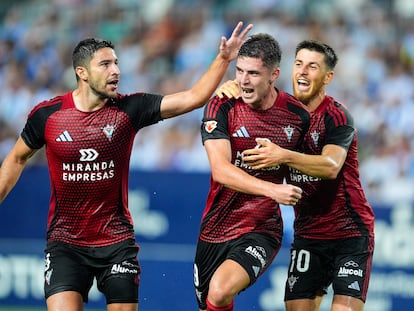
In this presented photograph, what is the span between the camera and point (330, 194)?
8.80 m

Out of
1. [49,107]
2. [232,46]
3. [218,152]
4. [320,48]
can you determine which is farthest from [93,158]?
[320,48]

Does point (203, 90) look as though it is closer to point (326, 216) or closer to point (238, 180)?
point (238, 180)

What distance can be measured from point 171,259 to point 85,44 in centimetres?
460

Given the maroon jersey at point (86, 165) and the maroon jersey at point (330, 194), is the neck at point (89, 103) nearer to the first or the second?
the maroon jersey at point (86, 165)

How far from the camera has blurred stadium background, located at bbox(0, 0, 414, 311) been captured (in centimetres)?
1248

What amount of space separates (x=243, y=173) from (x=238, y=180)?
78mm

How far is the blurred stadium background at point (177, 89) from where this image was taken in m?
A: 12.5

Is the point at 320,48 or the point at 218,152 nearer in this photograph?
the point at 218,152

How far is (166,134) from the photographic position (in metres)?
14.6

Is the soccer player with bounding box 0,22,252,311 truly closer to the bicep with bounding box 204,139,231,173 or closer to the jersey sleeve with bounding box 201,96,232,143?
the jersey sleeve with bounding box 201,96,232,143

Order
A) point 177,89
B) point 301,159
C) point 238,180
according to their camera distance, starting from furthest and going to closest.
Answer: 1. point 177,89
2. point 301,159
3. point 238,180

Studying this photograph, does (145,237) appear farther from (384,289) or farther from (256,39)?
(256,39)

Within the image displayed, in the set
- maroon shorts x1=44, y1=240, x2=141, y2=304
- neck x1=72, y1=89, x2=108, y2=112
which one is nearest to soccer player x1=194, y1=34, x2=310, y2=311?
maroon shorts x1=44, y1=240, x2=141, y2=304

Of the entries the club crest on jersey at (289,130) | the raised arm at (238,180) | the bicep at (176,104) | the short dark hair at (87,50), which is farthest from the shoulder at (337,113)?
the short dark hair at (87,50)
